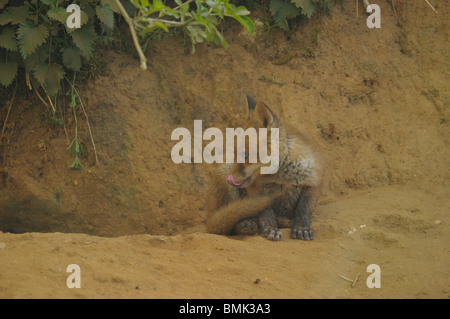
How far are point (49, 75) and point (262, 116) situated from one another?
236 cm

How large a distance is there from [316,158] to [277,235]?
36.5 inches

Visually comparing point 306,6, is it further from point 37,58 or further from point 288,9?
point 37,58

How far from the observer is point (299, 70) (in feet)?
19.7

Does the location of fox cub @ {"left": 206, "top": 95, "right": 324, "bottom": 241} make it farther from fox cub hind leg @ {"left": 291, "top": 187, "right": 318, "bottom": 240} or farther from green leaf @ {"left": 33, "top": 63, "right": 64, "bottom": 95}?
green leaf @ {"left": 33, "top": 63, "right": 64, "bottom": 95}

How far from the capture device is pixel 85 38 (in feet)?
16.7

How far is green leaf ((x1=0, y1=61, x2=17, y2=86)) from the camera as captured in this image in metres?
5.04

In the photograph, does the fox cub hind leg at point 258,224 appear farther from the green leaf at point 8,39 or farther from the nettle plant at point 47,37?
Answer: the green leaf at point 8,39

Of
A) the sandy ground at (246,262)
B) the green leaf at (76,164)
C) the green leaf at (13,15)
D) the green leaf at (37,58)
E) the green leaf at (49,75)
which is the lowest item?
the sandy ground at (246,262)

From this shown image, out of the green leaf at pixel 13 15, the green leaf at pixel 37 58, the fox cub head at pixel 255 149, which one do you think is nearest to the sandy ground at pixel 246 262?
the fox cub head at pixel 255 149

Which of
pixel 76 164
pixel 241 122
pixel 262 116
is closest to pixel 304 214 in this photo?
pixel 262 116

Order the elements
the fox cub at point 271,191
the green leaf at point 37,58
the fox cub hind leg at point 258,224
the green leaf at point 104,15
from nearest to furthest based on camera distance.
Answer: the fox cub at point 271,191
the fox cub hind leg at point 258,224
the green leaf at point 104,15
the green leaf at point 37,58

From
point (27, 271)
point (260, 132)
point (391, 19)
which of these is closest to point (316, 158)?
point (260, 132)

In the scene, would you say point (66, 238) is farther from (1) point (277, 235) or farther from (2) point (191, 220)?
(2) point (191, 220)

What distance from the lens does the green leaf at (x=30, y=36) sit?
480 cm
